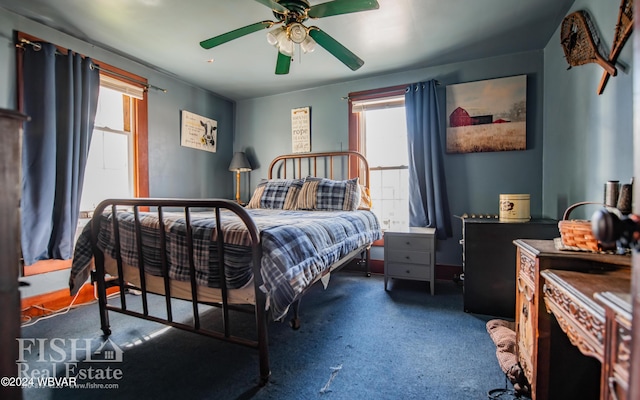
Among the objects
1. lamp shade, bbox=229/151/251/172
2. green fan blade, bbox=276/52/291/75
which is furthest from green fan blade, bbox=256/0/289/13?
lamp shade, bbox=229/151/251/172

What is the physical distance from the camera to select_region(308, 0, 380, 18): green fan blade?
1.57 meters

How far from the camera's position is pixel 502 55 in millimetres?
2809

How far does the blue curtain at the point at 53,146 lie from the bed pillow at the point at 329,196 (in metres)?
1.96

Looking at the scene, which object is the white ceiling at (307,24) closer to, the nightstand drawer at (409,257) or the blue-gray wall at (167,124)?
the blue-gray wall at (167,124)

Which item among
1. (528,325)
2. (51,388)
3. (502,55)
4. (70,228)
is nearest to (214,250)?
(51,388)

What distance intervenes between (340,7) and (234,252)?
4.84 feet

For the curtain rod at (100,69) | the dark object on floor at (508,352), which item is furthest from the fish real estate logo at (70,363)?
the curtain rod at (100,69)

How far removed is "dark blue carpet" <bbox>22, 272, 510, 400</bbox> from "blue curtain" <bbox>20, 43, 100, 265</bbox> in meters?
0.66

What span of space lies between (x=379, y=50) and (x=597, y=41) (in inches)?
61.5

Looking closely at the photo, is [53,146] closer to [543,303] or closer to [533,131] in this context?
[543,303]

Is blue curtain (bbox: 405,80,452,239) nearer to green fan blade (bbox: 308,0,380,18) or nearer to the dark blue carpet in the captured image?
the dark blue carpet

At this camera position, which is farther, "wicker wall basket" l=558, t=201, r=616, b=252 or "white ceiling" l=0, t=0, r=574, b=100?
"white ceiling" l=0, t=0, r=574, b=100

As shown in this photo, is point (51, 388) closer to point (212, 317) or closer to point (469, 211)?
point (212, 317)

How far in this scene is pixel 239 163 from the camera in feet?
12.6
